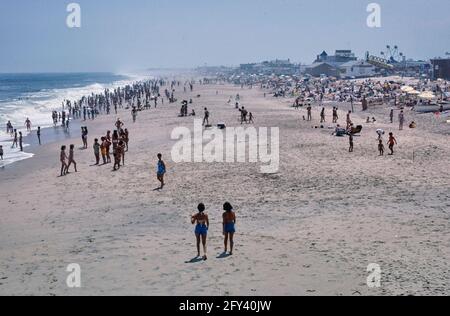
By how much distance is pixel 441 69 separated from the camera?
72.6 meters

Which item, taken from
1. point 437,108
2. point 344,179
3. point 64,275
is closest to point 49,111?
point 437,108

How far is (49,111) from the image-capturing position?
5353 cm

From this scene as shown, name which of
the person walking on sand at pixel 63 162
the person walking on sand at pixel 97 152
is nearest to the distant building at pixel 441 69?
the person walking on sand at pixel 97 152

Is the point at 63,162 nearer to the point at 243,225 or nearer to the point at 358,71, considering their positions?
the point at 243,225

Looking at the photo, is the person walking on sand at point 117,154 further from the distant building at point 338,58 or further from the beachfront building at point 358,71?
the distant building at point 338,58

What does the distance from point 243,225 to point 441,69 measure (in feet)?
236

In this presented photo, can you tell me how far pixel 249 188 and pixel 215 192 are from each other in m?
1.16

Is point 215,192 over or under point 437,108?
under

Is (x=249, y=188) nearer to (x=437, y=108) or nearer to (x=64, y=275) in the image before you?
(x=64, y=275)

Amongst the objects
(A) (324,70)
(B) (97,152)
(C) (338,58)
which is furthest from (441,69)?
(B) (97,152)

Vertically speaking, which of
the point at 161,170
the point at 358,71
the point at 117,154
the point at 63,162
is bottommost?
the point at 63,162

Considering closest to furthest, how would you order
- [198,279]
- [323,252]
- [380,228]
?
1. [198,279]
2. [323,252]
3. [380,228]

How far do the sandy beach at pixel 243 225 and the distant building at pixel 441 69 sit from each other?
5812 centimetres
